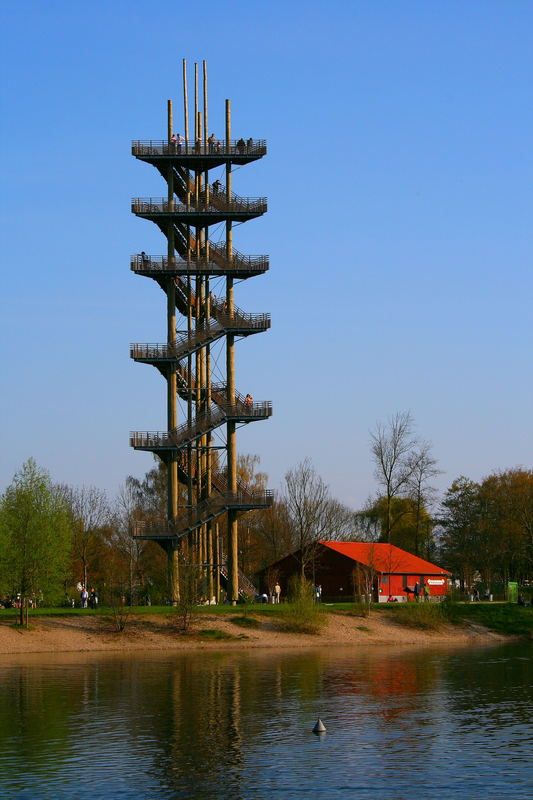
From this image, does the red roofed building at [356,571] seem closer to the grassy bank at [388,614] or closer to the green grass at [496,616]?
the green grass at [496,616]

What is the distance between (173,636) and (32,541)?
31.4 ft

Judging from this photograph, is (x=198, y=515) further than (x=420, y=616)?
No

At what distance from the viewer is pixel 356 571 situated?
8506 cm

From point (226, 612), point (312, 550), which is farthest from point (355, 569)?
point (226, 612)

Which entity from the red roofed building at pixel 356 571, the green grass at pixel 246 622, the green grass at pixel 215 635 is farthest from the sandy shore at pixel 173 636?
the red roofed building at pixel 356 571

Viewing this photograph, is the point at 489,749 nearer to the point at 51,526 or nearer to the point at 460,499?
the point at 51,526

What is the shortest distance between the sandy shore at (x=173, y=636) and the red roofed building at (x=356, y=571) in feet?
39.0

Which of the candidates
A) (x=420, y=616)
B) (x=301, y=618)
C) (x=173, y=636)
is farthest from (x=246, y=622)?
(x=420, y=616)

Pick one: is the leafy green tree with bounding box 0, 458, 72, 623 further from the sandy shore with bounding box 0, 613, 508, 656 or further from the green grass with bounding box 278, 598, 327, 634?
the green grass with bounding box 278, 598, 327, 634

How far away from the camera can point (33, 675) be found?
49.2 meters

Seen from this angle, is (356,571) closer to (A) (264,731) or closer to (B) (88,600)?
(B) (88,600)

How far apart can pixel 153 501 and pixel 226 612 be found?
43992mm

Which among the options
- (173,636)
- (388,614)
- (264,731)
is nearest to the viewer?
(264,731)

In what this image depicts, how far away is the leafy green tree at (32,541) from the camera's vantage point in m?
65.2
